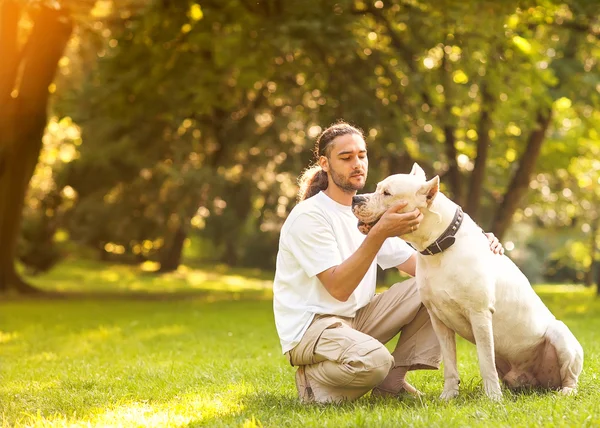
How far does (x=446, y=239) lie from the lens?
4.86 meters

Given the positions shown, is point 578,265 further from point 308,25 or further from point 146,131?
point 308,25

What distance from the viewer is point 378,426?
423cm

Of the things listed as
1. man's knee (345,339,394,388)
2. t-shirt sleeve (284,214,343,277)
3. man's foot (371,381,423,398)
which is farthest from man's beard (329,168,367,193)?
man's foot (371,381,423,398)

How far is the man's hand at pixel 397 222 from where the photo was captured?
4758 mm

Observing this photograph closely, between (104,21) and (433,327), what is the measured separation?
12.3 metres

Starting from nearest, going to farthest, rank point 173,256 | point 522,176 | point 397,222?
point 397,222 < point 522,176 < point 173,256

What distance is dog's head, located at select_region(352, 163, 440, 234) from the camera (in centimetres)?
483

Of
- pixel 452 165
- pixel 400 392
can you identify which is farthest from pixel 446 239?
pixel 452 165

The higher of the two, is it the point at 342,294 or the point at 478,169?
the point at 478,169

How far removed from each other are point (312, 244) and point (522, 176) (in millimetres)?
15462

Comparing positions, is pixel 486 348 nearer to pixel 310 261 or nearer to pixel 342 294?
pixel 342 294

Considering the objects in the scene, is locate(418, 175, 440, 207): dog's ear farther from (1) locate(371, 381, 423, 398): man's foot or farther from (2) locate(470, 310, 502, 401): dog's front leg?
(1) locate(371, 381, 423, 398): man's foot

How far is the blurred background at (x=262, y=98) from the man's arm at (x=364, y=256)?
735 centimetres

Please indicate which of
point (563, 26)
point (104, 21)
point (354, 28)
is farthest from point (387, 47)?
point (104, 21)
